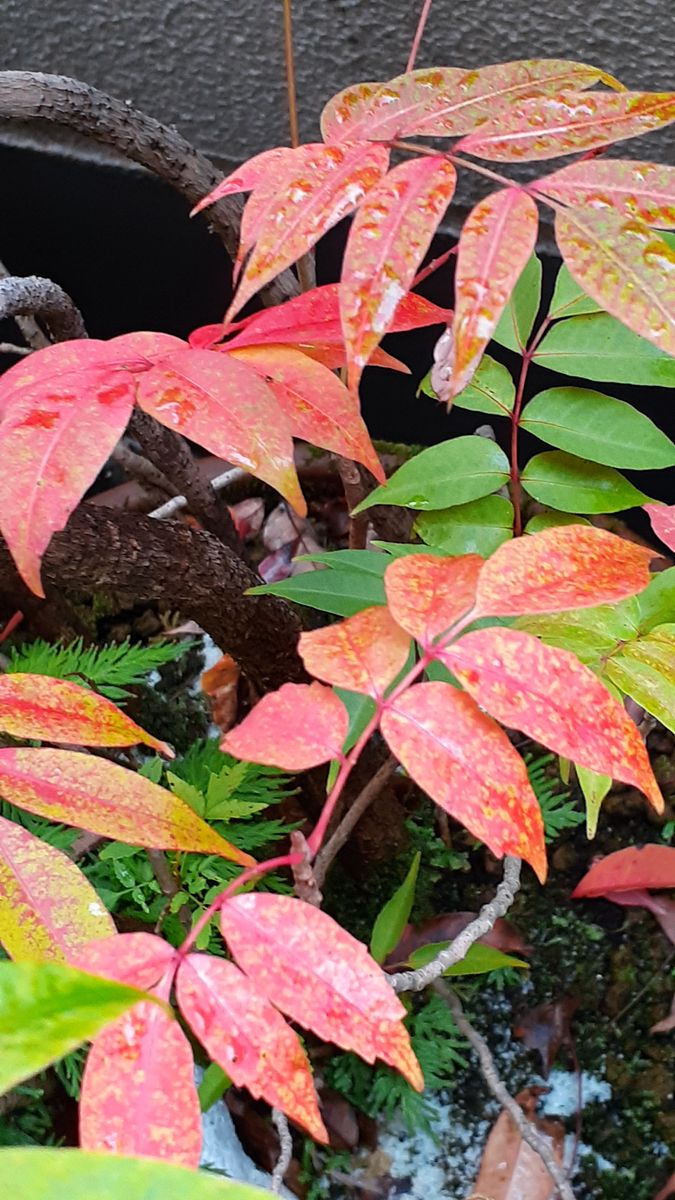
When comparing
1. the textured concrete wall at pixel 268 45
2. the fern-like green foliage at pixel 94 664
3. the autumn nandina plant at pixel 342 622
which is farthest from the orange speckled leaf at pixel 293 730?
the textured concrete wall at pixel 268 45

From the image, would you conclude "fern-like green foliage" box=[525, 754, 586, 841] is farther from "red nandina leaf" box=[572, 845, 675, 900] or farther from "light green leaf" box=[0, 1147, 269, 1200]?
"light green leaf" box=[0, 1147, 269, 1200]

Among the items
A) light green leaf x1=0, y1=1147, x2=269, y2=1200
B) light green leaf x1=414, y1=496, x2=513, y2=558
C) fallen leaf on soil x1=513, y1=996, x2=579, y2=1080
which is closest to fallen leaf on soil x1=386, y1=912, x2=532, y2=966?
fallen leaf on soil x1=513, y1=996, x2=579, y2=1080

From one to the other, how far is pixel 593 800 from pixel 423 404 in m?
0.89

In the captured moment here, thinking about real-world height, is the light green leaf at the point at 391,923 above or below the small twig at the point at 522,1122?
above

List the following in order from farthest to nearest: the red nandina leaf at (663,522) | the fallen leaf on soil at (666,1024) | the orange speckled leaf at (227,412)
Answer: the fallen leaf on soil at (666,1024), the red nandina leaf at (663,522), the orange speckled leaf at (227,412)

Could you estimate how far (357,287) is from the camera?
0.33 m

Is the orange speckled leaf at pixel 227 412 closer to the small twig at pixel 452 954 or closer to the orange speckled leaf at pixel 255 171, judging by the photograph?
the orange speckled leaf at pixel 255 171

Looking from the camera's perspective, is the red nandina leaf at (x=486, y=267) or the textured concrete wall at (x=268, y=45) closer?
the red nandina leaf at (x=486, y=267)

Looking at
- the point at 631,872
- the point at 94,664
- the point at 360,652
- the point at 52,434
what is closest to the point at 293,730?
the point at 360,652

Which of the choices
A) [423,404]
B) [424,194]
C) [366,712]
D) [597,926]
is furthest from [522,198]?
[423,404]

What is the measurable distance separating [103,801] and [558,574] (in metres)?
0.21

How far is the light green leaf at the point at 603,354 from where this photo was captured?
58 cm

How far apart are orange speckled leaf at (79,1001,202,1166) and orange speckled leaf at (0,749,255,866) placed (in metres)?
0.08

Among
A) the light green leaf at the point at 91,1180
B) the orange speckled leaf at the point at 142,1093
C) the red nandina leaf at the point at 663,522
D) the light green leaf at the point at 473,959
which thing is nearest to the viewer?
the light green leaf at the point at 91,1180
